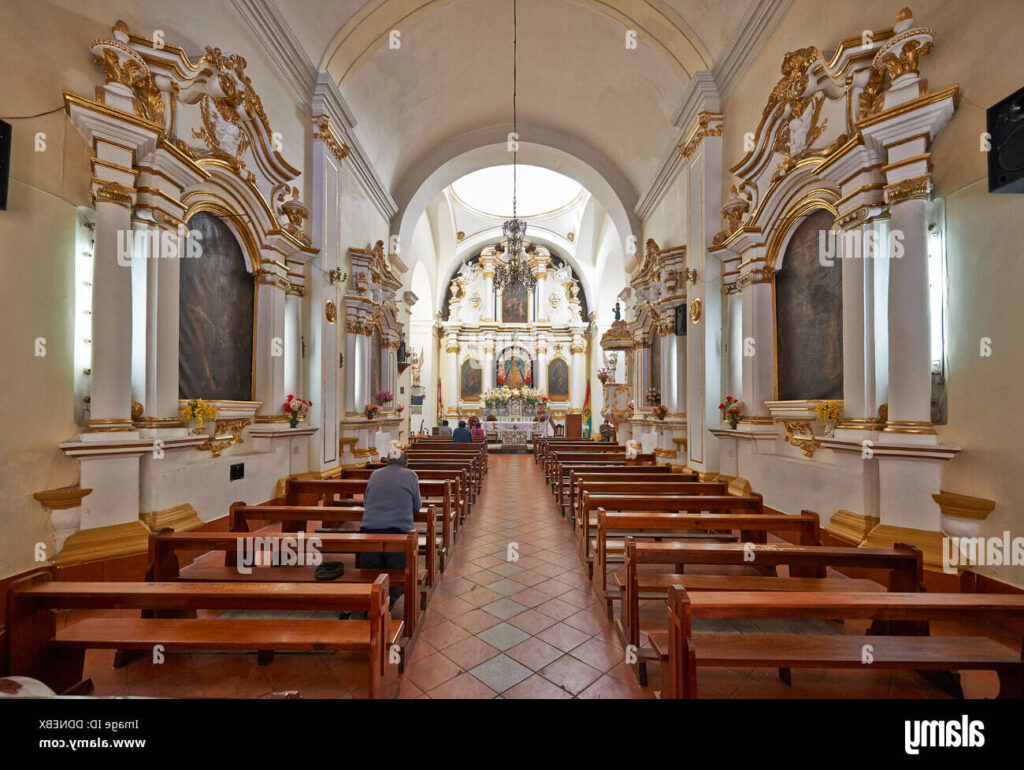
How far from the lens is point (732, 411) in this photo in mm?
5832

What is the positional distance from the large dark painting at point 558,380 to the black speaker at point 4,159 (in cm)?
1814

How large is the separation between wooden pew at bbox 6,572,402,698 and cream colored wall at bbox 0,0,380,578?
1594 millimetres

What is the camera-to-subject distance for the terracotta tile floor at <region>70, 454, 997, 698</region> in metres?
2.30

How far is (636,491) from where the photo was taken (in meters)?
4.88

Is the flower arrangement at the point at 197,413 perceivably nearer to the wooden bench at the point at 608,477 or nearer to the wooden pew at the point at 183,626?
the wooden pew at the point at 183,626

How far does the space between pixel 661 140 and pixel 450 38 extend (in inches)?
172

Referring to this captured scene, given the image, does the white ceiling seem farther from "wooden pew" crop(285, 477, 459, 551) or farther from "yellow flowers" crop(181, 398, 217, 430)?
"wooden pew" crop(285, 477, 459, 551)

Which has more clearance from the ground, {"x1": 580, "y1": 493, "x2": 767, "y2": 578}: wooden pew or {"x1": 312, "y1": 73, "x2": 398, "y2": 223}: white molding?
{"x1": 312, "y1": 73, "x2": 398, "y2": 223}: white molding

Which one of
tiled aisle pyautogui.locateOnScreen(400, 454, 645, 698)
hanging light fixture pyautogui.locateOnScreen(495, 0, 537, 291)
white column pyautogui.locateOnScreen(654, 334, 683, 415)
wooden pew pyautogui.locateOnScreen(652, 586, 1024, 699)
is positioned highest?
hanging light fixture pyautogui.locateOnScreen(495, 0, 537, 291)

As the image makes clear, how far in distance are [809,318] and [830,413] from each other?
3.94 feet

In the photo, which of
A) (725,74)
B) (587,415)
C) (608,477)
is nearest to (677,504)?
(608,477)

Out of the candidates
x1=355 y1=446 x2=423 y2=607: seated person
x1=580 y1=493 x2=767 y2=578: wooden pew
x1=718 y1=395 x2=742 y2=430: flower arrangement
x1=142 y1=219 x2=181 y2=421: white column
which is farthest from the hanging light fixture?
x1=355 y1=446 x2=423 y2=607: seated person

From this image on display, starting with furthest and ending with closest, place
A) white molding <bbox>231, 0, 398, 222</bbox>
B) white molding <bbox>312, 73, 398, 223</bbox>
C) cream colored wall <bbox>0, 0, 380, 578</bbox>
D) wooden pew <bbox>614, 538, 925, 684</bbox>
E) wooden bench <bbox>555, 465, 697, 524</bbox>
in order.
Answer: white molding <bbox>312, 73, 398, 223</bbox> < white molding <bbox>231, 0, 398, 222</bbox> < wooden bench <bbox>555, 465, 697, 524</bbox> < cream colored wall <bbox>0, 0, 380, 578</bbox> < wooden pew <bbox>614, 538, 925, 684</bbox>

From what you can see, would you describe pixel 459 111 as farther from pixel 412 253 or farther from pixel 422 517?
pixel 422 517
